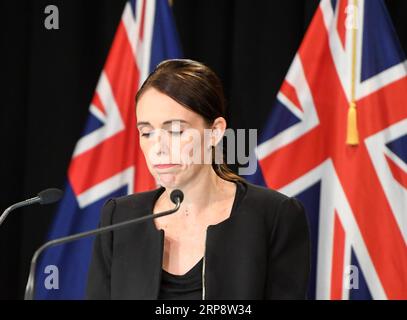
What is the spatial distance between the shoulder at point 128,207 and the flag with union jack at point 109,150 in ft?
3.41

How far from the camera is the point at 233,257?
5.94 ft

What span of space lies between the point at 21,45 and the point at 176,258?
1.86 metres

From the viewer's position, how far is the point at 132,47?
3.07 meters

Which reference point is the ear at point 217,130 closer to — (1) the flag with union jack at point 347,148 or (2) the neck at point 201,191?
(2) the neck at point 201,191

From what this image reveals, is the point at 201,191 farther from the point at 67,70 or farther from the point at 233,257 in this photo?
the point at 67,70

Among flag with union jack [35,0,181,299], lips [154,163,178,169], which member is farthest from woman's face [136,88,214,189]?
flag with union jack [35,0,181,299]

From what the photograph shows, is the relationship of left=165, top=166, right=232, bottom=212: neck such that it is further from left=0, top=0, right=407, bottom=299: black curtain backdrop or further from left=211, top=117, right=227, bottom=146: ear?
left=0, top=0, right=407, bottom=299: black curtain backdrop

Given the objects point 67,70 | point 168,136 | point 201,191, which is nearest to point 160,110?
point 168,136

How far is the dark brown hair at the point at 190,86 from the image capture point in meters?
1.75
